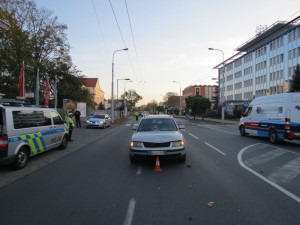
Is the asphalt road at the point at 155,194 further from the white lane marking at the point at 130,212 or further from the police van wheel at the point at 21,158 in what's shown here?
the police van wheel at the point at 21,158

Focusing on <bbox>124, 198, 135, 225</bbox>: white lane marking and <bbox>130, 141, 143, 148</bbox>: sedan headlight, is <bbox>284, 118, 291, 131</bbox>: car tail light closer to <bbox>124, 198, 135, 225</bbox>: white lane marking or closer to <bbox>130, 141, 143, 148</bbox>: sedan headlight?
Result: <bbox>130, 141, 143, 148</bbox>: sedan headlight

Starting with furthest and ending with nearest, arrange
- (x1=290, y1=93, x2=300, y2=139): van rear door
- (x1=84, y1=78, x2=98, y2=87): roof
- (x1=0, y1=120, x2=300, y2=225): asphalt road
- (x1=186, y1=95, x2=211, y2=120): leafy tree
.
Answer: (x1=84, y1=78, x2=98, y2=87): roof, (x1=186, y1=95, x2=211, y2=120): leafy tree, (x1=290, y1=93, x2=300, y2=139): van rear door, (x1=0, y1=120, x2=300, y2=225): asphalt road

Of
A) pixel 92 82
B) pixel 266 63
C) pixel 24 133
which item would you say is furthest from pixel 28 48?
pixel 92 82

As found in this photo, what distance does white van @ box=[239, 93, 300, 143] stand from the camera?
1162cm

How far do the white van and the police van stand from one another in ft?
34.5

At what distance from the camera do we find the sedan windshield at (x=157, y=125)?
8.16 metres

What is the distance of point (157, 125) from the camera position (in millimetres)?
8320

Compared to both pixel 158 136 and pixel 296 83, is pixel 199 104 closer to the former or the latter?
pixel 296 83

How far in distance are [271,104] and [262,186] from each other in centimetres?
910

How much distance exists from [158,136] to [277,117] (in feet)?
26.8

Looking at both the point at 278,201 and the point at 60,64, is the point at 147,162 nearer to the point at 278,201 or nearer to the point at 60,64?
the point at 278,201

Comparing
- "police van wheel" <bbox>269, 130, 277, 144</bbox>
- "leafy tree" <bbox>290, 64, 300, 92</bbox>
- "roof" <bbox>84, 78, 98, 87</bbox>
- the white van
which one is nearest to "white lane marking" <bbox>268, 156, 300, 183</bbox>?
the white van

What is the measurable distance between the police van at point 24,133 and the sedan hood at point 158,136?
3.24 meters

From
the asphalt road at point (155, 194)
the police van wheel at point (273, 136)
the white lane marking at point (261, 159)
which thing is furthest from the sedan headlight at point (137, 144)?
the police van wheel at point (273, 136)
